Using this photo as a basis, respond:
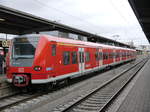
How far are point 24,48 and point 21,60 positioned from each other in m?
0.62

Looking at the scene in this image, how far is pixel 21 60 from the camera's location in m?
10.2

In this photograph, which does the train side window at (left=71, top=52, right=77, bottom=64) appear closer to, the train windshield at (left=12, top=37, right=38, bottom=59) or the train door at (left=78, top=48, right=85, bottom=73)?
the train door at (left=78, top=48, right=85, bottom=73)

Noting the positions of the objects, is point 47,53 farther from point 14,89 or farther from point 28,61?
point 14,89

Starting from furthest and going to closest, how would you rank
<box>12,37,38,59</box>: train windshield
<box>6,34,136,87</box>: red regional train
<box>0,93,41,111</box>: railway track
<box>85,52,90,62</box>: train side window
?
1. <box>85,52,90,62</box>: train side window
2. <box>12,37,38,59</box>: train windshield
3. <box>6,34,136,87</box>: red regional train
4. <box>0,93,41,111</box>: railway track

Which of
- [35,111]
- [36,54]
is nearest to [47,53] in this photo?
[36,54]

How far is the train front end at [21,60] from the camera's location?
9859mm

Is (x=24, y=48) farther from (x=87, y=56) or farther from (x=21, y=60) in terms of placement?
(x=87, y=56)

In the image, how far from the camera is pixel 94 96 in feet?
33.2

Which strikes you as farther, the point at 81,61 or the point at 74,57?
the point at 81,61

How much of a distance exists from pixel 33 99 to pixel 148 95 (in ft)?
17.6

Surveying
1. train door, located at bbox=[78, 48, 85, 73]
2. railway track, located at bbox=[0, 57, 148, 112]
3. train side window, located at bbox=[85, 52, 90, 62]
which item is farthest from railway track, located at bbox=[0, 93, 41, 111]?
train side window, located at bbox=[85, 52, 90, 62]

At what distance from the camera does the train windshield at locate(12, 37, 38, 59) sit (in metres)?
10.2

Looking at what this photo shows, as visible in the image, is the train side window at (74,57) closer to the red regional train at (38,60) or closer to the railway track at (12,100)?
the red regional train at (38,60)

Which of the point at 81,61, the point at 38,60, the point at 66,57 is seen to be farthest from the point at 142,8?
the point at 38,60
